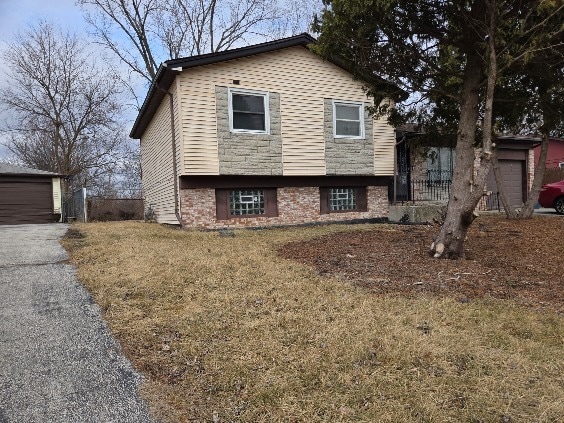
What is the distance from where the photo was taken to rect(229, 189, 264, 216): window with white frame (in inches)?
472

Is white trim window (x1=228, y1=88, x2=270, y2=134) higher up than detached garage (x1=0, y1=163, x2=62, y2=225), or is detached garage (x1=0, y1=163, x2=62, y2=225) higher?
white trim window (x1=228, y1=88, x2=270, y2=134)

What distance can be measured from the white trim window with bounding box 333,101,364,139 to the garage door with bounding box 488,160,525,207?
729 cm

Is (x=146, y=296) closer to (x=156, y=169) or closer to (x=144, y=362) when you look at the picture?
(x=144, y=362)

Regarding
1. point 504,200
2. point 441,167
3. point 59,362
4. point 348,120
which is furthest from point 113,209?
point 59,362

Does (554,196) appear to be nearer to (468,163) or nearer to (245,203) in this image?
(468,163)

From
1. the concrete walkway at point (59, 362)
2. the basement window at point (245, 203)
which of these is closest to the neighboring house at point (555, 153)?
the basement window at point (245, 203)

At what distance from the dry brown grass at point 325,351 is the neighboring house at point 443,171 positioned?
35.9 ft

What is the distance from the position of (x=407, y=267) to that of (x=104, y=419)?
4557 millimetres

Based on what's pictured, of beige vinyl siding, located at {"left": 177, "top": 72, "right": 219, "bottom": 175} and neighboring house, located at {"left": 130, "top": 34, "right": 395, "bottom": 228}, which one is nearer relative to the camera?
beige vinyl siding, located at {"left": 177, "top": 72, "right": 219, "bottom": 175}

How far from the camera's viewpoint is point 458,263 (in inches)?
238

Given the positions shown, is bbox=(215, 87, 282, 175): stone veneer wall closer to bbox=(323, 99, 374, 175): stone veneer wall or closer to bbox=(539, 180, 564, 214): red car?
bbox=(323, 99, 374, 175): stone veneer wall

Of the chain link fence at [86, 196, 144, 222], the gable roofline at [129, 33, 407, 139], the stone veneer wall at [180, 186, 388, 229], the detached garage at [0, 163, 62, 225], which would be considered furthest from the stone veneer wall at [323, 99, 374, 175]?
the detached garage at [0, 163, 62, 225]

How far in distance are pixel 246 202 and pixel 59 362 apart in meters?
9.41

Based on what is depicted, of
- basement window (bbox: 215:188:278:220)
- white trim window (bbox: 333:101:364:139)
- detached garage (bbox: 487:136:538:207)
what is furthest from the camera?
detached garage (bbox: 487:136:538:207)
